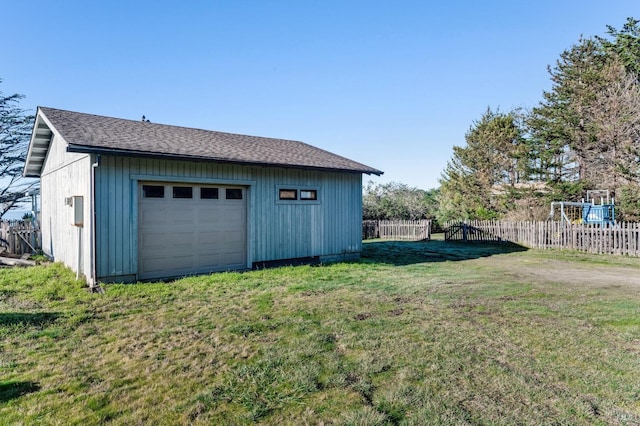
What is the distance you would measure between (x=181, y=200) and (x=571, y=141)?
72.1 feet

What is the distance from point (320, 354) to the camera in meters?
3.71

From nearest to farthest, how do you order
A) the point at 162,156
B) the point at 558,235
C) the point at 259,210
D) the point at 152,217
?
the point at 162,156, the point at 152,217, the point at 259,210, the point at 558,235

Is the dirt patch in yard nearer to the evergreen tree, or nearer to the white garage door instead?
the white garage door

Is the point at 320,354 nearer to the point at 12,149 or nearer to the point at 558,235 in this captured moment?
the point at 558,235

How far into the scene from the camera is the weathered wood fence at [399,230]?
20.2 metres

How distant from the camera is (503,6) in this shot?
11219 millimetres

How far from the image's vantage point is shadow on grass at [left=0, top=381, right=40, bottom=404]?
9.42ft

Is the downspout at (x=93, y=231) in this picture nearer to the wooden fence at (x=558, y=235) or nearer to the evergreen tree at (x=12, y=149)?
the wooden fence at (x=558, y=235)

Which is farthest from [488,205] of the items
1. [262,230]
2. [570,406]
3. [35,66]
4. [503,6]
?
[35,66]

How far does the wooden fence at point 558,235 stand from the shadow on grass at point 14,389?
15.9 meters

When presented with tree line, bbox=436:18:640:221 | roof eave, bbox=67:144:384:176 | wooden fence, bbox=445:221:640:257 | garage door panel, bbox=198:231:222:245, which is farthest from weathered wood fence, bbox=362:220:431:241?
garage door panel, bbox=198:231:222:245

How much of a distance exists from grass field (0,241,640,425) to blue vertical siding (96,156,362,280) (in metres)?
1.09

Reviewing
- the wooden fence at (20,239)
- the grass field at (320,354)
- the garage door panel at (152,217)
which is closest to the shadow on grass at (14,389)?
the grass field at (320,354)

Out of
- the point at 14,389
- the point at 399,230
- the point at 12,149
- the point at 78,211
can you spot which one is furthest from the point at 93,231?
the point at 12,149
